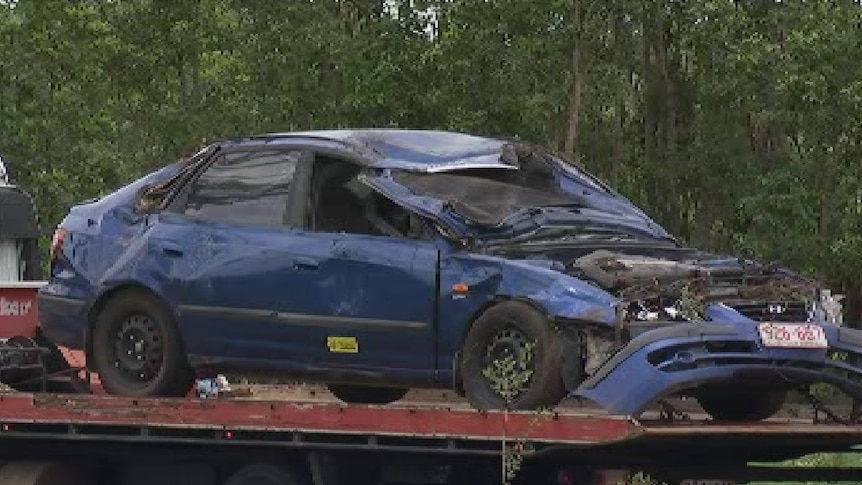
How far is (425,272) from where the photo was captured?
8.32m

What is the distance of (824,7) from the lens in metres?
23.5

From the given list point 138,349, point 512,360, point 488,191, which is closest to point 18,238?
point 138,349

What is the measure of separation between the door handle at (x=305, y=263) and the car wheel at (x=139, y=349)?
0.98 metres

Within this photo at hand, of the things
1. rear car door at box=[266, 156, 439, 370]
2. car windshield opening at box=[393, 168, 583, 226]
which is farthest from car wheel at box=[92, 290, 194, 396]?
car windshield opening at box=[393, 168, 583, 226]

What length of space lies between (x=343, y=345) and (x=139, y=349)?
5.05 ft

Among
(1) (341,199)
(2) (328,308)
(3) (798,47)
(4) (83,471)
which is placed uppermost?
(3) (798,47)

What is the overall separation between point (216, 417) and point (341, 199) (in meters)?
1.34

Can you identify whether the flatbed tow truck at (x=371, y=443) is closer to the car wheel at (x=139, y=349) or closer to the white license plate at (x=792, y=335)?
the car wheel at (x=139, y=349)

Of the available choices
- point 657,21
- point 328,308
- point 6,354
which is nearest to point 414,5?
point 657,21

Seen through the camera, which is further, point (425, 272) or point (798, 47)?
point (798, 47)

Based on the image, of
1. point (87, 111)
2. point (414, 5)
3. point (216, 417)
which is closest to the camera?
point (216, 417)

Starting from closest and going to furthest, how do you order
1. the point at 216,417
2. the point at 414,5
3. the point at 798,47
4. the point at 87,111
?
1. the point at 216,417
2. the point at 798,47
3. the point at 414,5
4. the point at 87,111

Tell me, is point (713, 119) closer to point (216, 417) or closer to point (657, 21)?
point (657, 21)

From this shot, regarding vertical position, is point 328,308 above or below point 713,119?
below
